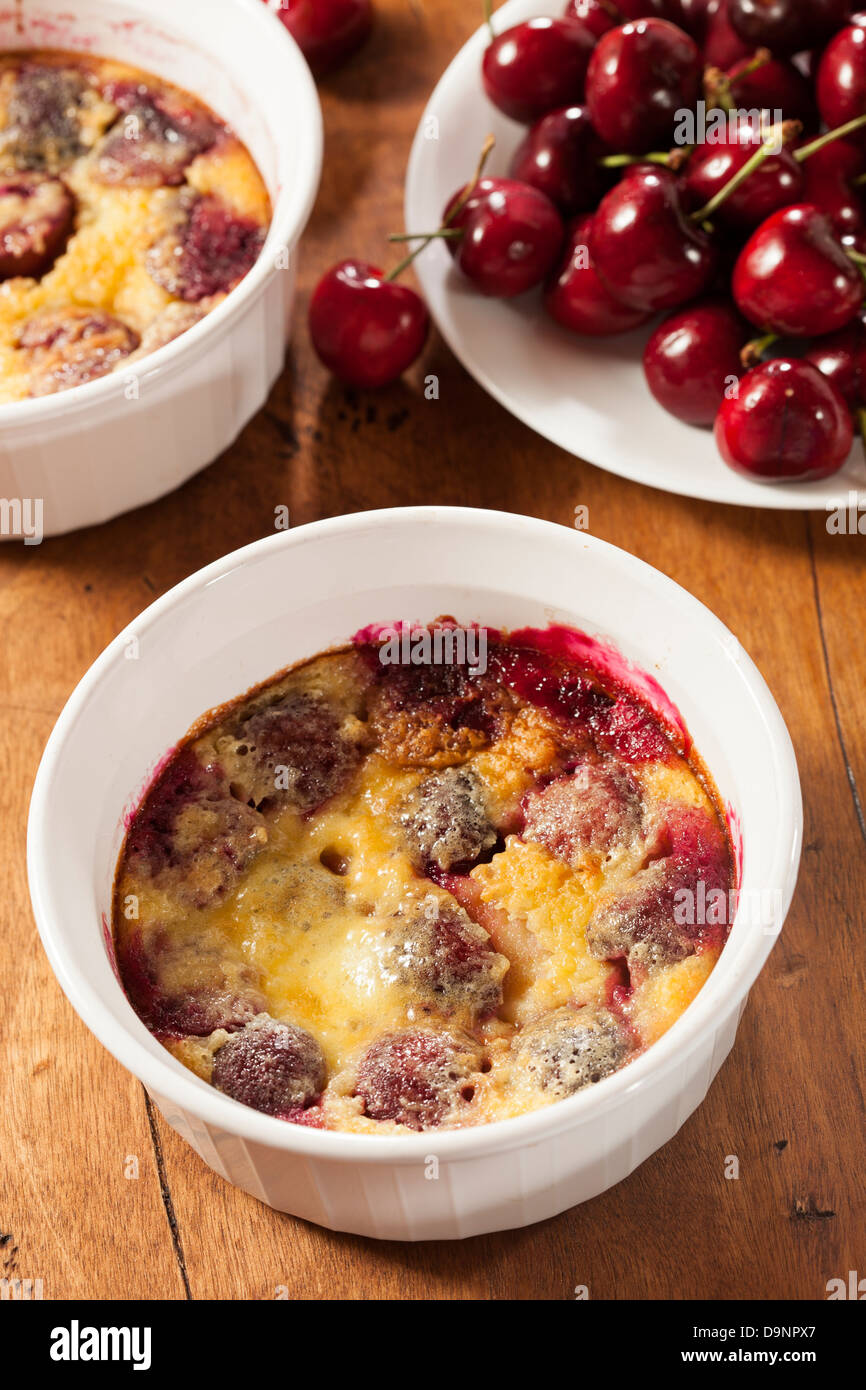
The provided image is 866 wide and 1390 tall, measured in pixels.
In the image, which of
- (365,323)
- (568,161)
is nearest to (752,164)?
(568,161)

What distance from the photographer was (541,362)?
1953 millimetres

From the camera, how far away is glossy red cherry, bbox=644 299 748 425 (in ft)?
6.00

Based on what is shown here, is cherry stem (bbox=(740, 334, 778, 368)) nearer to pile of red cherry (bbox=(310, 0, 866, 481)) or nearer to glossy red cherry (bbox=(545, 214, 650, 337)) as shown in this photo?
pile of red cherry (bbox=(310, 0, 866, 481))

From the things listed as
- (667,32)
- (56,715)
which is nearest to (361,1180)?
(56,715)

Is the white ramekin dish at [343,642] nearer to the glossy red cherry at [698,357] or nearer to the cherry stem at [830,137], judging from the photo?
the glossy red cherry at [698,357]

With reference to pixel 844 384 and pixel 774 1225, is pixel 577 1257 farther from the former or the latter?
pixel 844 384

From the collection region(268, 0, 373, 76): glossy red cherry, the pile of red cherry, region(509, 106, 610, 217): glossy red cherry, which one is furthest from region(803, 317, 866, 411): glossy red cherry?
region(268, 0, 373, 76): glossy red cherry

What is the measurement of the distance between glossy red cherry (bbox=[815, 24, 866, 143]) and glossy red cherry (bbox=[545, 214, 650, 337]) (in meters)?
0.32

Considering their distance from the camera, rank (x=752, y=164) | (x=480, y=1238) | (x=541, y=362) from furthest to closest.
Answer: (x=541, y=362) → (x=752, y=164) → (x=480, y=1238)

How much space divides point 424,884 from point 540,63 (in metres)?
1.10

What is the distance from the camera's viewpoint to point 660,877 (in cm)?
144

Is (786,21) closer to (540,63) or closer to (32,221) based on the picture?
(540,63)

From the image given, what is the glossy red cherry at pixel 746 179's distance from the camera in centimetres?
181

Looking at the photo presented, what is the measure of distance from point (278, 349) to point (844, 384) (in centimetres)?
71
